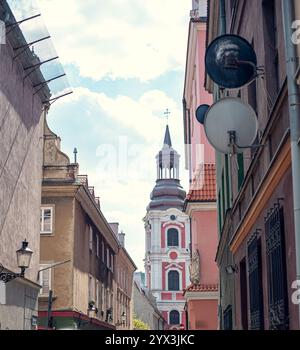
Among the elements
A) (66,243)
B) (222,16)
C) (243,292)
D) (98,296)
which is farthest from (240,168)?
(98,296)

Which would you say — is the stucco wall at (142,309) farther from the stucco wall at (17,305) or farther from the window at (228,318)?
the window at (228,318)

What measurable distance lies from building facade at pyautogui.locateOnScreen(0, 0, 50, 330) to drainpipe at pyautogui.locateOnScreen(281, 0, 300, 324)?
1145 centimetres

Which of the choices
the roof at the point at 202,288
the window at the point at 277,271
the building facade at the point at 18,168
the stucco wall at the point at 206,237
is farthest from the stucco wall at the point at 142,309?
the window at the point at 277,271

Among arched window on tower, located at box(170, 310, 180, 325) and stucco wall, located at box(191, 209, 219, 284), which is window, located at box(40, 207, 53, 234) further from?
arched window on tower, located at box(170, 310, 180, 325)

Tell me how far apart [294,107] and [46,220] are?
76.9ft

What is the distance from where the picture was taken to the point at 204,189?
1120 inches

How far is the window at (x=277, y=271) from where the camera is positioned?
312 inches

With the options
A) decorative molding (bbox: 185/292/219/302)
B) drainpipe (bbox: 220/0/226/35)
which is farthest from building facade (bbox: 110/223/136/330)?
drainpipe (bbox: 220/0/226/35)

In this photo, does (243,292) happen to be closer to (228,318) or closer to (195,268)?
(228,318)

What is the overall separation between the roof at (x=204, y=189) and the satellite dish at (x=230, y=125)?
19.1 metres

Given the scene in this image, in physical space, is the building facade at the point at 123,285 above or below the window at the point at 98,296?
above

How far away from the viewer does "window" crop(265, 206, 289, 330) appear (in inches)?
312
